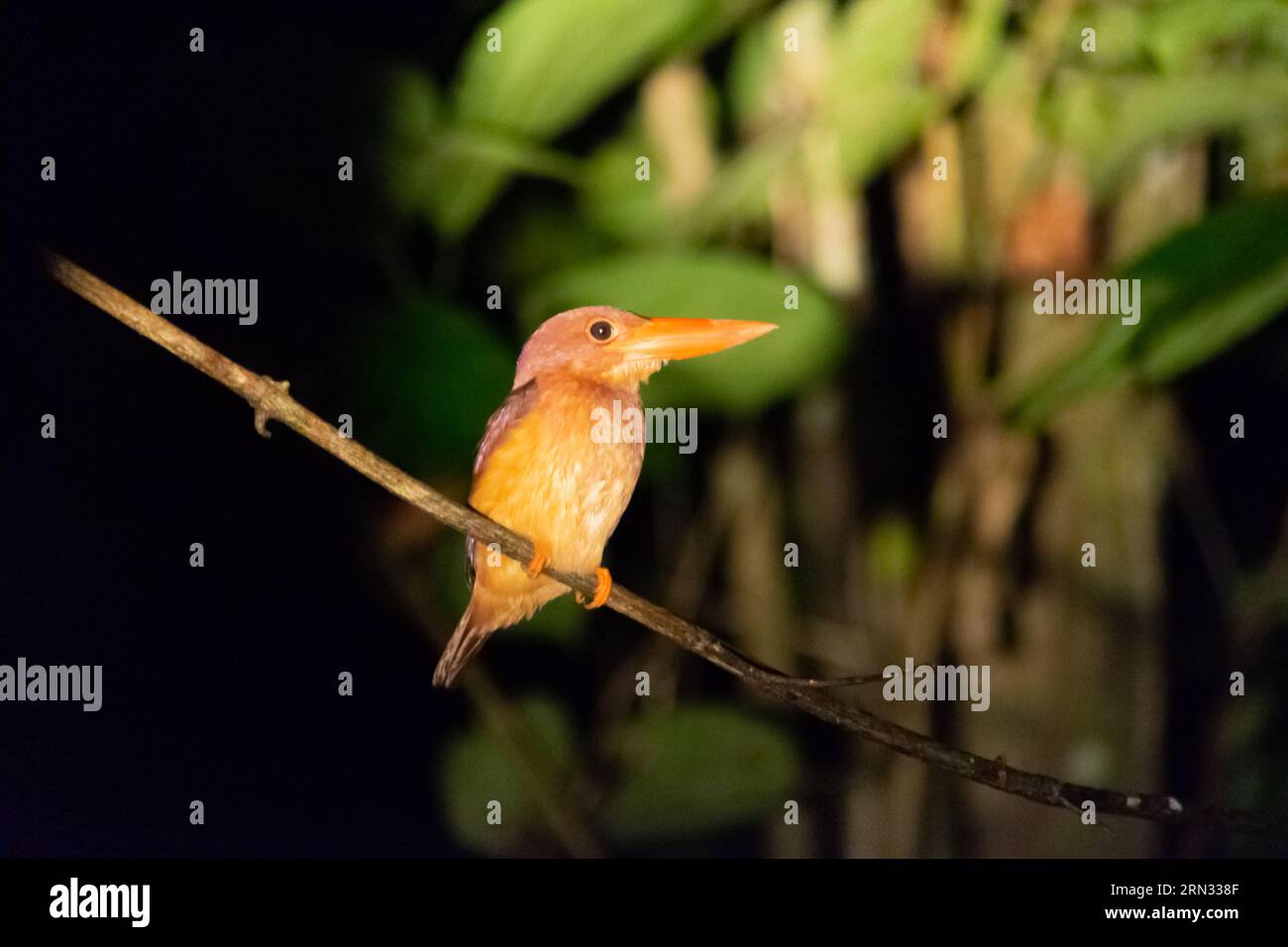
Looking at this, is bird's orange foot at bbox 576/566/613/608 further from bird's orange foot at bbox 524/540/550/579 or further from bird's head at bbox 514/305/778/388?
bird's head at bbox 514/305/778/388

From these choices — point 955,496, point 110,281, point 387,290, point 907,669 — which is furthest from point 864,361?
point 110,281

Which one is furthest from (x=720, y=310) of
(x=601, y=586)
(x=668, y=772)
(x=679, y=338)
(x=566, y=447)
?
(x=668, y=772)

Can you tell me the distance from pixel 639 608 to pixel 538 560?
0.22m

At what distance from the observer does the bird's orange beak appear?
62.6 inches

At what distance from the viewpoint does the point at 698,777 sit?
2031mm

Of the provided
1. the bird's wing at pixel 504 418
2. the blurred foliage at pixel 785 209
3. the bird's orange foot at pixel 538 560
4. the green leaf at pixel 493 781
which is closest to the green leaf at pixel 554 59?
the blurred foliage at pixel 785 209

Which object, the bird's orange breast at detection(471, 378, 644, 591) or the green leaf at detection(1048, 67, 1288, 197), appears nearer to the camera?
the bird's orange breast at detection(471, 378, 644, 591)

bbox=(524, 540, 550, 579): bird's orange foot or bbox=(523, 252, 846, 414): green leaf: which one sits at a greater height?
bbox=(523, 252, 846, 414): green leaf

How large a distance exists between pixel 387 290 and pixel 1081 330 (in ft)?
3.79

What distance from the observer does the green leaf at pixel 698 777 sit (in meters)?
2.03

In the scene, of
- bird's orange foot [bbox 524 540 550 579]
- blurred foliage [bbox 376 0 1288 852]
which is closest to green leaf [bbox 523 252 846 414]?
blurred foliage [bbox 376 0 1288 852]

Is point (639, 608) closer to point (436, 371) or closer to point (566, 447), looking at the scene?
point (566, 447)

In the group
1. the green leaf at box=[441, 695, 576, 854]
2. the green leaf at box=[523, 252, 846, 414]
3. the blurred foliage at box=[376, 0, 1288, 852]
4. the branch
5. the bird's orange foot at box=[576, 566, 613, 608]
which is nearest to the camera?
the branch

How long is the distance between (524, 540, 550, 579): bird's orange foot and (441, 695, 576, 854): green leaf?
2.05 feet
